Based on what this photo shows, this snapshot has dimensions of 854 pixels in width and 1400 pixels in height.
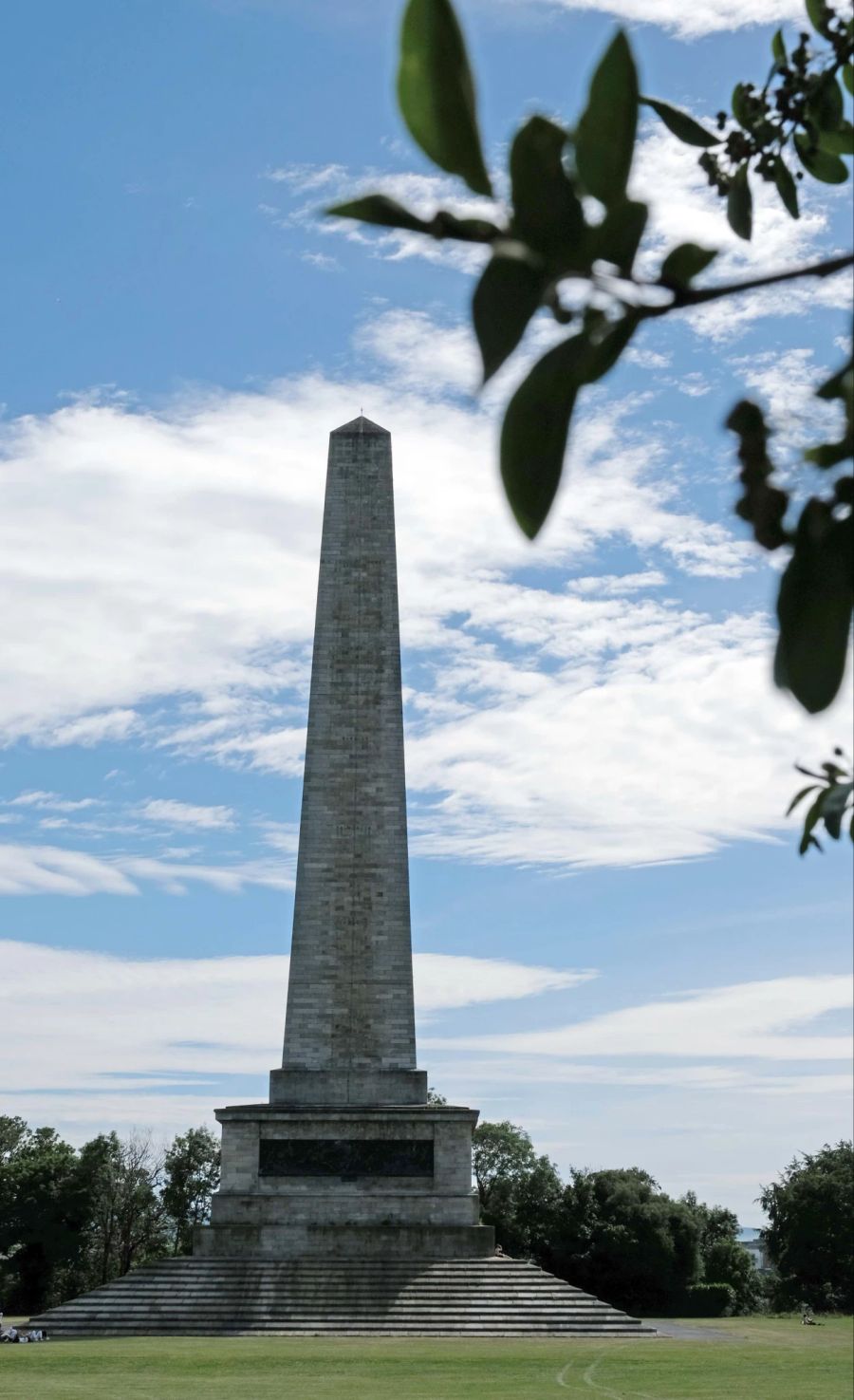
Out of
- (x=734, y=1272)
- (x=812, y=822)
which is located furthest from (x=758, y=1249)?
(x=812, y=822)

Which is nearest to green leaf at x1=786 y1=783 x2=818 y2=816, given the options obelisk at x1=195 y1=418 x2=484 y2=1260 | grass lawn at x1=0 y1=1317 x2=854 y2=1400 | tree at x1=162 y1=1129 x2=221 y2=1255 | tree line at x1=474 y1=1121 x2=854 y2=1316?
grass lawn at x1=0 y1=1317 x2=854 y2=1400

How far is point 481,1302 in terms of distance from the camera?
81.7 ft

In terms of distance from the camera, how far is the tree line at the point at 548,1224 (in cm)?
3812

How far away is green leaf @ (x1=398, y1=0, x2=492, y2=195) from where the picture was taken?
36.5 inches

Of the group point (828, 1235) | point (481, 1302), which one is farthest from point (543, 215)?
point (828, 1235)

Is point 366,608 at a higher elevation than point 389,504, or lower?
lower

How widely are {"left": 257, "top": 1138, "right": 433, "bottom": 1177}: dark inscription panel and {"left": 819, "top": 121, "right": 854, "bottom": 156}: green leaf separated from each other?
28.3 metres

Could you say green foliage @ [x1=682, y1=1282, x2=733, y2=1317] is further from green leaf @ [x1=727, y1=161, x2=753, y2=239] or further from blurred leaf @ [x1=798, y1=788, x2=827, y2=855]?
green leaf @ [x1=727, y1=161, x2=753, y2=239]

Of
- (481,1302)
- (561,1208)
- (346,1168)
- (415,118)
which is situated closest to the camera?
(415,118)

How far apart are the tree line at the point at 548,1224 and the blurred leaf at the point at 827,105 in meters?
37.2

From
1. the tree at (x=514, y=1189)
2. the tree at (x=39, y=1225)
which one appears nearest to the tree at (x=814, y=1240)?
the tree at (x=514, y=1189)

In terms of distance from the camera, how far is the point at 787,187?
2.16 metres

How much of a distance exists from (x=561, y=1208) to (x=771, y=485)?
42342mm

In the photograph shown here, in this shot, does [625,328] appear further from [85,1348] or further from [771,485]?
[85,1348]
